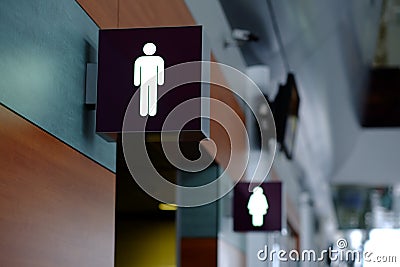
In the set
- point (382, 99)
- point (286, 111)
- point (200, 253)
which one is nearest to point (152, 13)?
point (200, 253)

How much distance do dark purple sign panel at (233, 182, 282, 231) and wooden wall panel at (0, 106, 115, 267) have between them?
245cm

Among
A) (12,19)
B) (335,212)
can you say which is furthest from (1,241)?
(335,212)

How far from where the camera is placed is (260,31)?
6.19 meters

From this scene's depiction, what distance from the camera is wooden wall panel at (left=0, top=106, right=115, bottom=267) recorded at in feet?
7.62

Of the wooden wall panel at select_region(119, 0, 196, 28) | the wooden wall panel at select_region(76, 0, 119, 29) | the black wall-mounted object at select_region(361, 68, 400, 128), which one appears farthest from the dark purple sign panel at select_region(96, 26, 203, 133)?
the black wall-mounted object at select_region(361, 68, 400, 128)

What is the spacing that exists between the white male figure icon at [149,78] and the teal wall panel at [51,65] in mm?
221

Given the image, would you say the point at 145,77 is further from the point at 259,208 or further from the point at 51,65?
the point at 259,208

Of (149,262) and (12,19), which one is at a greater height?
(12,19)

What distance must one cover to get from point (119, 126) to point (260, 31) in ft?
11.3

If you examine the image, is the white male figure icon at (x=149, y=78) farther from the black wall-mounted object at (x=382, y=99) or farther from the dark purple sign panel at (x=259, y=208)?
the black wall-mounted object at (x=382, y=99)

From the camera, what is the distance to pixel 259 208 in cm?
570

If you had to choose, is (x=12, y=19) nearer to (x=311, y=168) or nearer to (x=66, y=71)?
(x=66, y=71)

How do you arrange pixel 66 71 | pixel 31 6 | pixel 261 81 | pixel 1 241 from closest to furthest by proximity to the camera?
pixel 1 241
pixel 31 6
pixel 66 71
pixel 261 81

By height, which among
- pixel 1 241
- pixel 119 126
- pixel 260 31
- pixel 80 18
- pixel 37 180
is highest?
pixel 260 31
